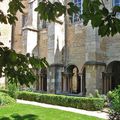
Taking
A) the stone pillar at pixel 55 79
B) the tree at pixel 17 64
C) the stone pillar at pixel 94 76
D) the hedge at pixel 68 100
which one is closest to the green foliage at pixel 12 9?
the tree at pixel 17 64

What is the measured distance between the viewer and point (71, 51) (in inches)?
839

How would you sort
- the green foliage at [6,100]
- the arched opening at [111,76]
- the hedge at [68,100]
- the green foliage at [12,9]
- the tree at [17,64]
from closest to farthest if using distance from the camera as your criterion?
the tree at [17,64], the green foliage at [12,9], the hedge at [68,100], the green foliage at [6,100], the arched opening at [111,76]

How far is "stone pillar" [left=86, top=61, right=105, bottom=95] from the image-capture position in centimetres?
1809

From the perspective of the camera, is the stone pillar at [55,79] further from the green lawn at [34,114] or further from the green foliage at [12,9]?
the green foliage at [12,9]

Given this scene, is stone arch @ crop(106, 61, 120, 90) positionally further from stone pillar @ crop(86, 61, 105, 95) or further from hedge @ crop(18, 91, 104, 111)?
hedge @ crop(18, 91, 104, 111)

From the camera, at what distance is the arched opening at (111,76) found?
18844 millimetres

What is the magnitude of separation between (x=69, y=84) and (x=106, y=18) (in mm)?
19916

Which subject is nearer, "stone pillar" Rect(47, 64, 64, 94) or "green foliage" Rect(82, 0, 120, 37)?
"green foliage" Rect(82, 0, 120, 37)

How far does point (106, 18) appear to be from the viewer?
6.43 feet

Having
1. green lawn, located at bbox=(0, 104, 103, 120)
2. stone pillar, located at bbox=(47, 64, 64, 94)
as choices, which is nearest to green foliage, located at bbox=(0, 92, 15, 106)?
green lawn, located at bbox=(0, 104, 103, 120)

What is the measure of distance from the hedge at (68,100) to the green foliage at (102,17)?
13.9 m

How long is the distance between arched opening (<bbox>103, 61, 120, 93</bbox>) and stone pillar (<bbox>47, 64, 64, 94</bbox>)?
12.1ft

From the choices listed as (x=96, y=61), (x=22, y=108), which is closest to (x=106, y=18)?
(x=22, y=108)

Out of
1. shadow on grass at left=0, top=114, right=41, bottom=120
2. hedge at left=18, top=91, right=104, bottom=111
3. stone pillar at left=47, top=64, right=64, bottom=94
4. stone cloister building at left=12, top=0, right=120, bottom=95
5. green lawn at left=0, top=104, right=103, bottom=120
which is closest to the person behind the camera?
shadow on grass at left=0, top=114, right=41, bottom=120
